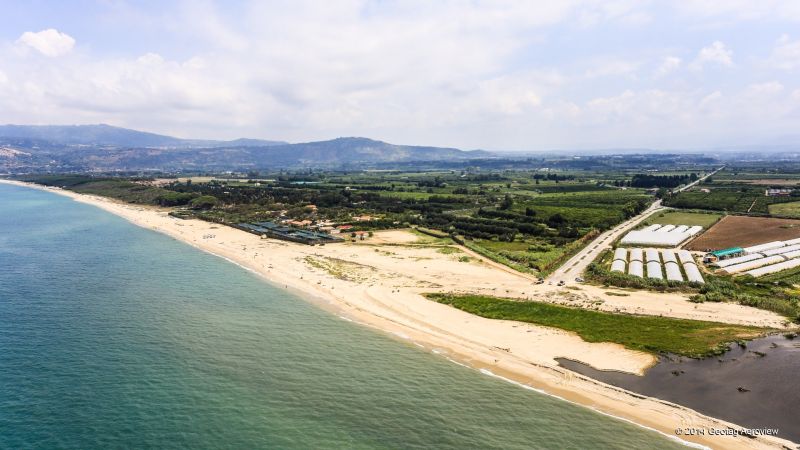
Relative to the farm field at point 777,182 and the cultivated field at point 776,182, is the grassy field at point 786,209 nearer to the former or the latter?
the farm field at point 777,182

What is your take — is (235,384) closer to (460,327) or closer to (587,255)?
(460,327)

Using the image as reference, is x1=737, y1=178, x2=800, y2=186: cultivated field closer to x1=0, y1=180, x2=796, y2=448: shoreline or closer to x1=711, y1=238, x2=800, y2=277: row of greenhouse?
x1=711, y1=238, x2=800, y2=277: row of greenhouse

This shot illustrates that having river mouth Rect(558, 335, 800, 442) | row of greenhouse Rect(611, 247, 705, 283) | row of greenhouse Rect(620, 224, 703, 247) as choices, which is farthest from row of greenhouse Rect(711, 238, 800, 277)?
river mouth Rect(558, 335, 800, 442)

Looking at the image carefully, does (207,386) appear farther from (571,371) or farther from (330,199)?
(330,199)

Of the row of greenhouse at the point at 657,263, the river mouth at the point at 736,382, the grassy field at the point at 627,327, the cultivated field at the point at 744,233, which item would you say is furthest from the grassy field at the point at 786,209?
the river mouth at the point at 736,382

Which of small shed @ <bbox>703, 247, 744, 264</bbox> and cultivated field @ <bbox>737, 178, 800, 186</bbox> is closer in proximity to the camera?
small shed @ <bbox>703, 247, 744, 264</bbox>

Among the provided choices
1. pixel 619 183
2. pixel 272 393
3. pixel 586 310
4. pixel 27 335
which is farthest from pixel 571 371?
pixel 619 183

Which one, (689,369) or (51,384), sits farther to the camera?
(689,369)

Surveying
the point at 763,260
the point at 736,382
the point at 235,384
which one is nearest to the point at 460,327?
the point at 235,384
